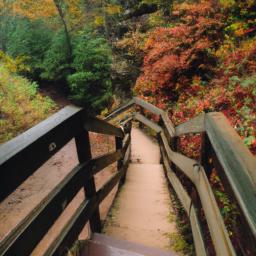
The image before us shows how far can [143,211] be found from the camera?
163 inches

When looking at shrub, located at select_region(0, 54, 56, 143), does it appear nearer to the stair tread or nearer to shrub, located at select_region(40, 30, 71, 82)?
shrub, located at select_region(40, 30, 71, 82)

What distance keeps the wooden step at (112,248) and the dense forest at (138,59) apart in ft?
2.64

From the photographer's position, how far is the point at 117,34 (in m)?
20.0

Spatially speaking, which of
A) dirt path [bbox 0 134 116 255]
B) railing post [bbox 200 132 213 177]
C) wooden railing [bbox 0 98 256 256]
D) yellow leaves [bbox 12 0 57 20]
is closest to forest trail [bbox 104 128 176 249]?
dirt path [bbox 0 134 116 255]

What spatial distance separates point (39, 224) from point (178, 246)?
195 centimetres

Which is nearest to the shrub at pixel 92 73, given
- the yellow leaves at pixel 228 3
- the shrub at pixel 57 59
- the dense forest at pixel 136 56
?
the dense forest at pixel 136 56

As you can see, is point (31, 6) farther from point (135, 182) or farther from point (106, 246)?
point (106, 246)

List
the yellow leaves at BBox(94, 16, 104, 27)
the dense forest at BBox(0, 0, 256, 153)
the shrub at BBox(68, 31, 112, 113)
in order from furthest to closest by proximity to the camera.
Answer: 1. the yellow leaves at BBox(94, 16, 104, 27)
2. the shrub at BBox(68, 31, 112, 113)
3. the dense forest at BBox(0, 0, 256, 153)

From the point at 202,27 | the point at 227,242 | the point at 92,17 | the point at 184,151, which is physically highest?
the point at 92,17

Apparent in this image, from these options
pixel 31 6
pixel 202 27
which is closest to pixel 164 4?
pixel 202 27

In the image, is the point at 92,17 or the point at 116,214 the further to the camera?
the point at 92,17

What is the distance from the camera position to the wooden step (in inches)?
95.6

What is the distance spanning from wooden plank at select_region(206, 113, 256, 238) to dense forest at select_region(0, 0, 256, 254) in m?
0.80

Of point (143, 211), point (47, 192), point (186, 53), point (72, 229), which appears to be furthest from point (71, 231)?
point (186, 53)
